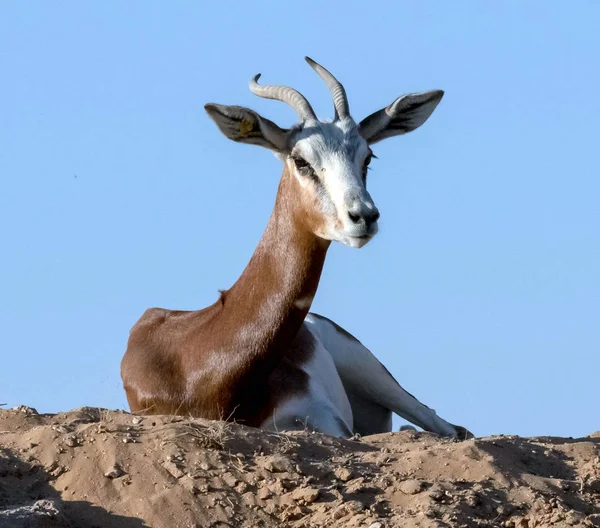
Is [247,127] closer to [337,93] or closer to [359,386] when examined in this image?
[337,93]

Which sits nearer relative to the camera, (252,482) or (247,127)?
(252,482)

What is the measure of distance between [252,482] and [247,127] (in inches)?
175

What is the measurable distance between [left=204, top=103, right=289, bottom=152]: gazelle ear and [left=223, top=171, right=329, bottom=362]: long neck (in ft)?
1.31

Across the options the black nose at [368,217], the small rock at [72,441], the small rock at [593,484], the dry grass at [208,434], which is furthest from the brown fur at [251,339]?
the small rock at [593,484]

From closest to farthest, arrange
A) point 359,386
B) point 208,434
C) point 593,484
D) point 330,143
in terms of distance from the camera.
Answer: point 208,434, point 593,484, point 330,143, point 359,386

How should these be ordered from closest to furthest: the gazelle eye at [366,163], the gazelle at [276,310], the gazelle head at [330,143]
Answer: the gazelle head at [330,143] → the gazelle at [276,310] → the gazelle eye at [366,163]

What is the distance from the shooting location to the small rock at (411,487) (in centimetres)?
749

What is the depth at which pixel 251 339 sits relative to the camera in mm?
10883

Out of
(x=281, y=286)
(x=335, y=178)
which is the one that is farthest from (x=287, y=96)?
(x=281, y=286)

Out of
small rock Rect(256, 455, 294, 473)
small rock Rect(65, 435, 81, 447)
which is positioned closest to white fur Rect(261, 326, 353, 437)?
small rock Rect(256, 455, 294, 473)

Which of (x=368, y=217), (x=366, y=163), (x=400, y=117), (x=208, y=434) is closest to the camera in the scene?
(x=208, y=434)

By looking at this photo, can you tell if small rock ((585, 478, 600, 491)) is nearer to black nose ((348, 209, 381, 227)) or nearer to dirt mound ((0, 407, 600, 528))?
dirt mound ((0, 407, 600, 528))

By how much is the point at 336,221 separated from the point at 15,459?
11.7 ft

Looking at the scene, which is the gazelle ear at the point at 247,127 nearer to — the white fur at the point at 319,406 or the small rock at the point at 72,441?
the white fur at the point at 319,406
